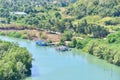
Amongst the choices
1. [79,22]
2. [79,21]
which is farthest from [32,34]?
[79,21]

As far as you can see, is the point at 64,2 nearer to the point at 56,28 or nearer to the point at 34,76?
the point at 56,28

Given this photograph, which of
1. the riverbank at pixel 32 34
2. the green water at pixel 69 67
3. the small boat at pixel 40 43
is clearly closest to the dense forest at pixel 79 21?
the riverbank at pixel 32 34

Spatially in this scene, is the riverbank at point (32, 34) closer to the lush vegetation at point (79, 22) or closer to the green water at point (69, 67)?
the lush vegetation at point (79, 22)

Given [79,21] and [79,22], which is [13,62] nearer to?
[79,22]

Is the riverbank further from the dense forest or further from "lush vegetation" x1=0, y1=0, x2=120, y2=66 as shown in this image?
the dense forest

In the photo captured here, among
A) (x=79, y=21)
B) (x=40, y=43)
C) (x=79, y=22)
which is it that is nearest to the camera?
(x=40, y=43)

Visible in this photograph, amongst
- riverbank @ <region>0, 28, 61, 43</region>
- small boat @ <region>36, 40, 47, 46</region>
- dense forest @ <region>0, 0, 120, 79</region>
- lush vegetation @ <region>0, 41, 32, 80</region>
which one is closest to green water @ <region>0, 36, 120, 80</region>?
lush vegetation @ <region>0, 41, 32, 80</region>
